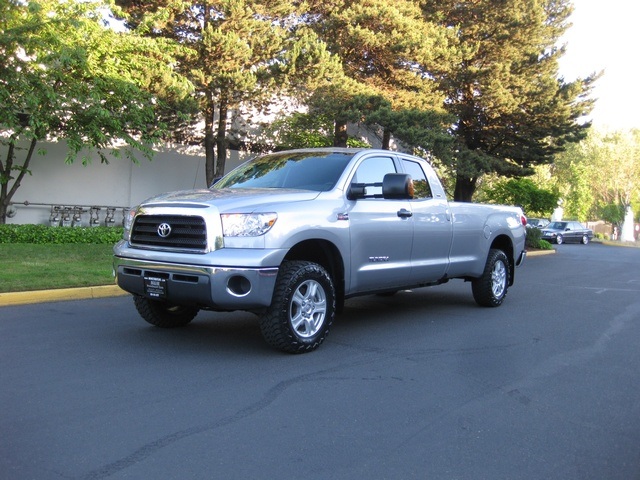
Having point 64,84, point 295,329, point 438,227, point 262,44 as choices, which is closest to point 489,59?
point 262,44

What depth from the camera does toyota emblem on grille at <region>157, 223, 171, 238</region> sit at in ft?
19.6

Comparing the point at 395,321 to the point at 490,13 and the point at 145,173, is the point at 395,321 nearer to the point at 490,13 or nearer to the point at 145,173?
the point at 145,173

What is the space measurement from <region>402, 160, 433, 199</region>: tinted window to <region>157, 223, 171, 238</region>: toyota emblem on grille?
3.26 metres

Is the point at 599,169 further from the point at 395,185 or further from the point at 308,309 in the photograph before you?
the point at 308,309

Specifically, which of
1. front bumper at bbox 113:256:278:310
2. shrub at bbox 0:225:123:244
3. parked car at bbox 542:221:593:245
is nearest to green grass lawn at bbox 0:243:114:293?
shrub at bbox 0:225:123:244

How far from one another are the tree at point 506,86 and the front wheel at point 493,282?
1676 cm

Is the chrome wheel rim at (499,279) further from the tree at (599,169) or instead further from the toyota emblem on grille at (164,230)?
the tree at (599,169)

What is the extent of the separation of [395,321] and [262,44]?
1365cm

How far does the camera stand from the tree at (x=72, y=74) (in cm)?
1411

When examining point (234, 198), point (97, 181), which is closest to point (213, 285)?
point (234, 198)

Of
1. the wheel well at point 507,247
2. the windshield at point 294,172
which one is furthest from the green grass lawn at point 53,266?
the wheel well at point 507,247

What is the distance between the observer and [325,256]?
6.60 meters

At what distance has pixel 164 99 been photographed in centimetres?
1838

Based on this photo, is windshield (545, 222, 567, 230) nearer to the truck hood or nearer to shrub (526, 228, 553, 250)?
shrub (526, 228, 553, 250)
